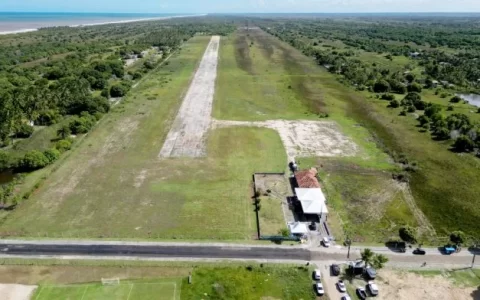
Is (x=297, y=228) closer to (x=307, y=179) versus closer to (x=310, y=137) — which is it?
(x=307, y=179)

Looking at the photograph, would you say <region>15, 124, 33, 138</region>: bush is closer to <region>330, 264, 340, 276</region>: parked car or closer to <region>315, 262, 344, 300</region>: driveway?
<region>315, 262, 344, 300</region>: driveway

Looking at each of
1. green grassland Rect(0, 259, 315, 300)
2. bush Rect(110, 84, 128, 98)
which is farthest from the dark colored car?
bush Rect(110, 84, 128, 98)

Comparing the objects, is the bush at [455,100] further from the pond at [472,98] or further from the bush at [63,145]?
the bush at [63,145]

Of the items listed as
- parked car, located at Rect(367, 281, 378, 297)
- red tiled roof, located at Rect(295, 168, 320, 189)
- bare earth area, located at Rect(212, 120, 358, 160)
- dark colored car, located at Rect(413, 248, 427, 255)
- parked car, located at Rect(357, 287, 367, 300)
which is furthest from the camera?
bare earth area, located at Rect(212, 120, 358, 160)

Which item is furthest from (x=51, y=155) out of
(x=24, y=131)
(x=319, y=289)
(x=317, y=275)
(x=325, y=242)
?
(x=319, y=289)

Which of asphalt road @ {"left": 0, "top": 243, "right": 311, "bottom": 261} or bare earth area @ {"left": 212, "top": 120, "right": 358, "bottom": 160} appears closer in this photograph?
asphalt road @ {"left": 0, "top": 243, "right": 311, "bottom": 261}

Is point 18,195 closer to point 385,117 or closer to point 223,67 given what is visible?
point 385,117

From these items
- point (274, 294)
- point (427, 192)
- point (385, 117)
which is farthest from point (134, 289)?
point (385, 117)
